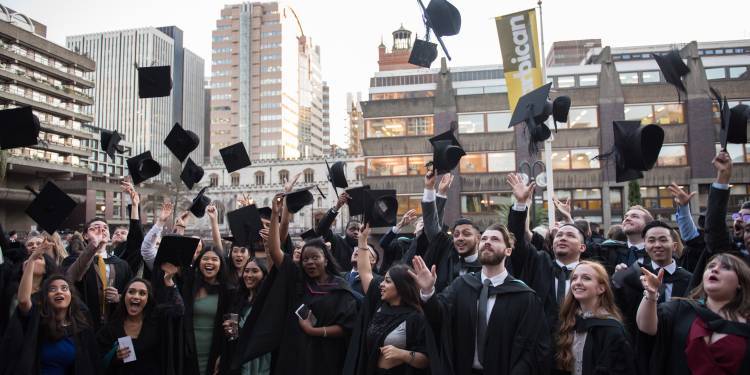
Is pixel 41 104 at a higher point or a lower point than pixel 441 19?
higher

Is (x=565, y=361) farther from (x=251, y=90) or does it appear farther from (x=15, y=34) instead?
(x=251, y=90)

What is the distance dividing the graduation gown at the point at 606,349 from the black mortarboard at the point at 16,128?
6.68 metres

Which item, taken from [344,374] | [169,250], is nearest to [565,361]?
[344,374]

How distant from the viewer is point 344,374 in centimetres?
440

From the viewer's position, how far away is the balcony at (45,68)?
47.1m

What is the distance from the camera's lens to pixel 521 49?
1667 centimetres

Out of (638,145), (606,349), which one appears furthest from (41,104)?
(606,349)

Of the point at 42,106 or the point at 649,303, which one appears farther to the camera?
the point at 42,106

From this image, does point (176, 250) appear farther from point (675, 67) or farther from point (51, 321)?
point (675, 67)

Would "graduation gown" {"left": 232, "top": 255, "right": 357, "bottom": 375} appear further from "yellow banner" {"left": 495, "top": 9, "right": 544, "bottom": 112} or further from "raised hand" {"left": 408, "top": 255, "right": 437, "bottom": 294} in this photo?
"yellow banner" {"left": 495, "top": 9, "right": 544, "bottom": 112}

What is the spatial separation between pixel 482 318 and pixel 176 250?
330cm

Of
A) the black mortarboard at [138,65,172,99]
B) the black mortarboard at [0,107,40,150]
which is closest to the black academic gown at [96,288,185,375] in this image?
the black mortarboard at [0,107,40,150]

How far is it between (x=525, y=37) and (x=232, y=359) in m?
14.6

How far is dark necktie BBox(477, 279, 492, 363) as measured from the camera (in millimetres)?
3984
